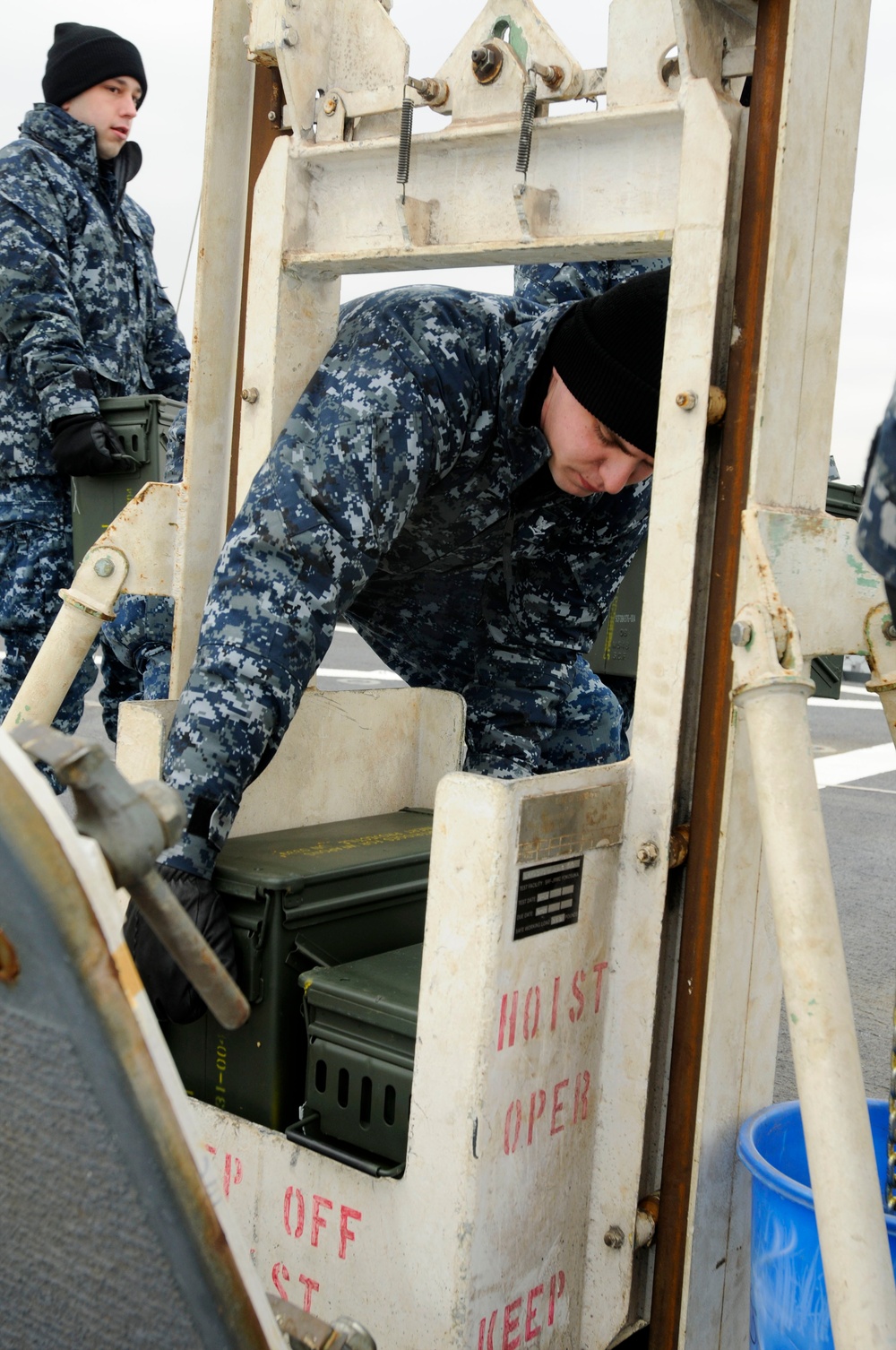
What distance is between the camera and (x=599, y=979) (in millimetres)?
1556

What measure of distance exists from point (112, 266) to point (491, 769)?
6.46ft

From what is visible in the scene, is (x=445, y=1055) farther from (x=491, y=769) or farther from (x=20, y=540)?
(x=20, y=540)

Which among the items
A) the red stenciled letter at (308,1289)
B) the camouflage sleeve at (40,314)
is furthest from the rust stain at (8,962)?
the camouflage sleeve at (40,314)

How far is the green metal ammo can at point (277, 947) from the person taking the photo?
5.76 ft

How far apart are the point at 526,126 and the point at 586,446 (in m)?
0.54

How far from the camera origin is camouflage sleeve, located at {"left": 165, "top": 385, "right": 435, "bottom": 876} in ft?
5.56

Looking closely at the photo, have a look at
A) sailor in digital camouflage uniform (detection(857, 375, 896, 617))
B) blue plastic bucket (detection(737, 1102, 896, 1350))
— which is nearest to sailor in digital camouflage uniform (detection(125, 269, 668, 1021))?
blue plastic bucket (detection(737, 1102, 896, 1350))

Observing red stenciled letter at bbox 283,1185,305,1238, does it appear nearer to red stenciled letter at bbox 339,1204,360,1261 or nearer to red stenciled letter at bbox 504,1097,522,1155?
red stenciled letter at bbox 339,1204,360,1261

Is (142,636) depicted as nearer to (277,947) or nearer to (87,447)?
(87,447)

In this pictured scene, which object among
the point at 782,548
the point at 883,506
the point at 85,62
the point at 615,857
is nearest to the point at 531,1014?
the point at 615,857

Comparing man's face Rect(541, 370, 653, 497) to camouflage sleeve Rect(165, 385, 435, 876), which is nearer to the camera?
camouflage sleeve Rect(165, 385, 435, 876)

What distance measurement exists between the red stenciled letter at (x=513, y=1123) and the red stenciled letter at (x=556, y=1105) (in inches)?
2.2

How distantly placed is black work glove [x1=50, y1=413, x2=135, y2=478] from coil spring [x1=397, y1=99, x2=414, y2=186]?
1716 millimetres

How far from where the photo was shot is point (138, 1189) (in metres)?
0.80
